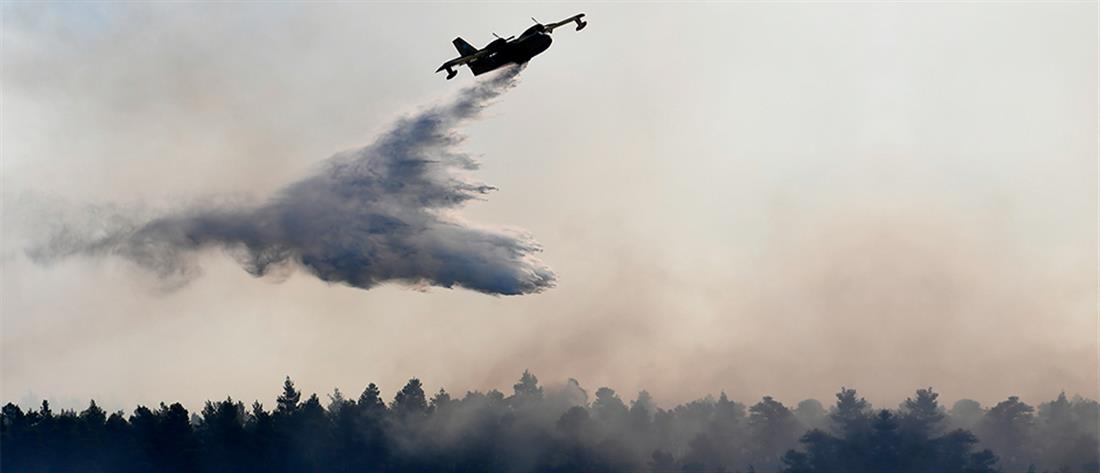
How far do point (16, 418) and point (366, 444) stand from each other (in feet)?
95.9

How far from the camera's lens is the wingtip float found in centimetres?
7169

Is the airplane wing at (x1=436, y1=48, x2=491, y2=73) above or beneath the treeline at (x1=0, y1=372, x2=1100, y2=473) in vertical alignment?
above

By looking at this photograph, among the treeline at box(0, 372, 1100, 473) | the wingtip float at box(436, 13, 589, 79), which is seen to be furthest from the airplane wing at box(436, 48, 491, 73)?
the treeline at box(0, 372, 1100, 473)

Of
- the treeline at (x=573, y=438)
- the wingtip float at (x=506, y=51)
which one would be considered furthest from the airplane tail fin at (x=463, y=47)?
the treeline at (x=573, y=438)

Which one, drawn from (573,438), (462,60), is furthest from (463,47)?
(573,438)

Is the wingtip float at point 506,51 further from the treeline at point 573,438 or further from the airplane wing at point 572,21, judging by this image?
the treeline at point 573,438

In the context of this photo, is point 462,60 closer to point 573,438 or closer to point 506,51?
point 506,51

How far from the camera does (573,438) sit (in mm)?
101438

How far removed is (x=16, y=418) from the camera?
117 m

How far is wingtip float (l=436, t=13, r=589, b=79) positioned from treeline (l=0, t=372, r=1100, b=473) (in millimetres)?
33674

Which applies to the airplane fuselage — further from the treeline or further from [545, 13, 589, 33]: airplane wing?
the treeline

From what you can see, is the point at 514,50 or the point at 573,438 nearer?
the point at 514,50

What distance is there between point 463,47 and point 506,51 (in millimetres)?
3391

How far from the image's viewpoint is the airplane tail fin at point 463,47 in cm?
7450
